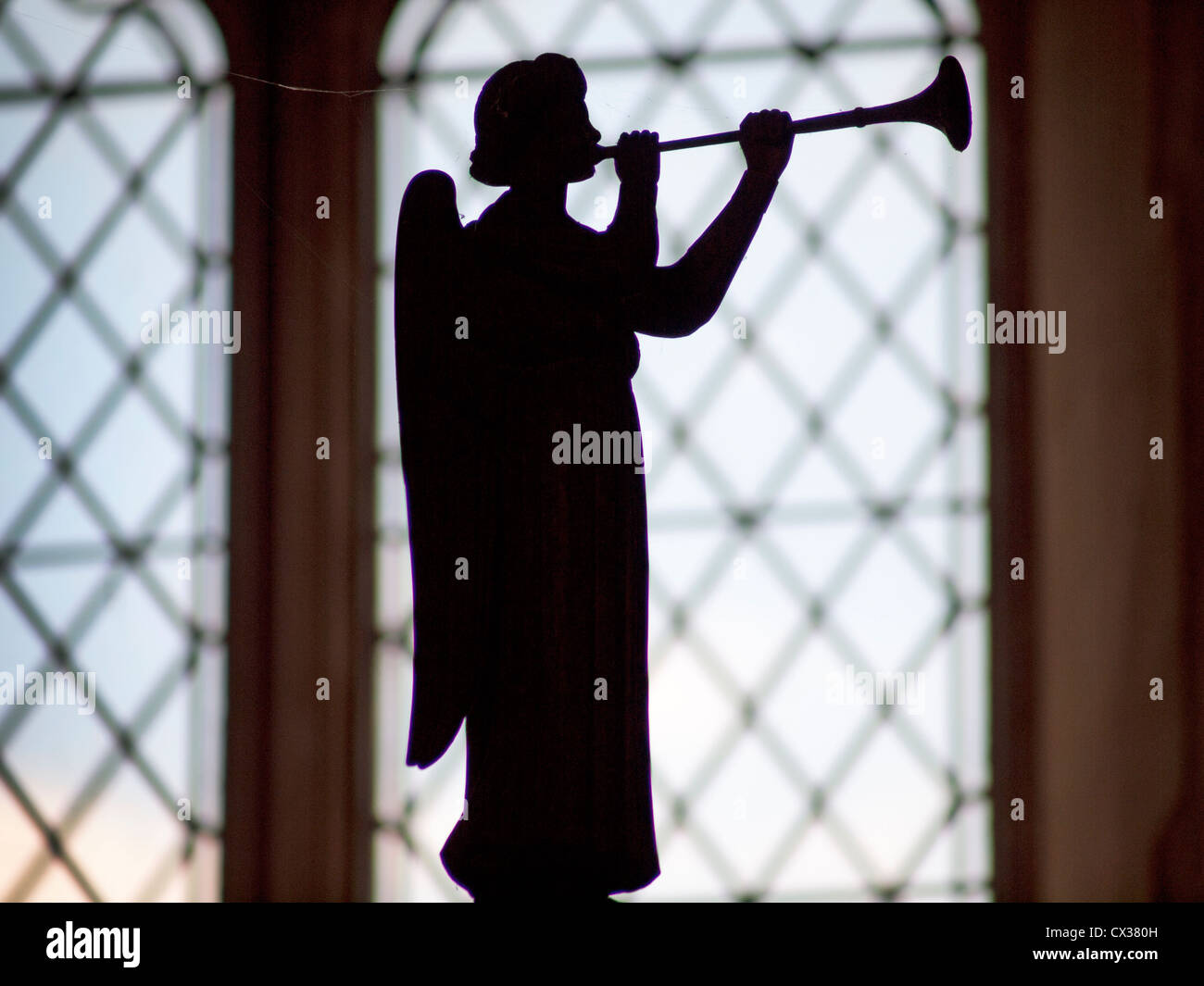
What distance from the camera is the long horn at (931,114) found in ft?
7.48

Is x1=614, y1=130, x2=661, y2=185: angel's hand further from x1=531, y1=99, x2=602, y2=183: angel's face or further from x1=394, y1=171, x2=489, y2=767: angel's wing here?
x1=394, y1=171, x2=489, y2=767: angel's wing

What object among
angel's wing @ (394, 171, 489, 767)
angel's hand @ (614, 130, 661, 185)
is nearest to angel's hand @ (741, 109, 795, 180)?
angel's hand @ (614, 130, 661, 185)

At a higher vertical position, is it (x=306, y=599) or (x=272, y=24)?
(x=272, y=24)

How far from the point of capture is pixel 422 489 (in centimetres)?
227

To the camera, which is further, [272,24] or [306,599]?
[272,24]

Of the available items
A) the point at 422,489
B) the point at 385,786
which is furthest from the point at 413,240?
the point at 385,786

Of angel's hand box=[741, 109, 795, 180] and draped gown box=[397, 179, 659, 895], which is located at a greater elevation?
angel's hand box=[741, 109, 795, 180]

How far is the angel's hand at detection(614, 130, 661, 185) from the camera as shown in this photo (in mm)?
2254

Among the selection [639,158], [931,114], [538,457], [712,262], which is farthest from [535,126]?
[931,114]

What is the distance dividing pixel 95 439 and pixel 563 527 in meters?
1.87

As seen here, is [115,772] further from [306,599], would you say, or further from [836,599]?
[836,599]

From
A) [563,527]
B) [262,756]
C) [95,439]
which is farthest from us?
[95,439]

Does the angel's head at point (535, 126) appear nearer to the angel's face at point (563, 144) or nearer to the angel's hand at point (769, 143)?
the angel's face at point (563, 144)

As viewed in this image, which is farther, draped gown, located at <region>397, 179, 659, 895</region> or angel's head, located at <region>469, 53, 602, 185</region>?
angel's head, located at <region>469, 53, 602, 185</region>
